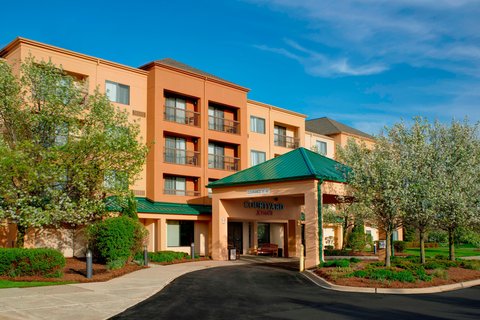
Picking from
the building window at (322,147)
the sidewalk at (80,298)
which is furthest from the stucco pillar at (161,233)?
the building window at (322,147)

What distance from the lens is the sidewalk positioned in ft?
43.9

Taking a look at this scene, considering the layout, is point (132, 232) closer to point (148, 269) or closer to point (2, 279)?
point (148, 269)

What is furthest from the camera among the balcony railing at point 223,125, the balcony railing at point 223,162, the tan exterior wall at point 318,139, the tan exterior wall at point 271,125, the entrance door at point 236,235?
the tan exterior wall at point 318,139

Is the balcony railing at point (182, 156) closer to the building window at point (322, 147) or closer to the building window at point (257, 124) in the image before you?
the building window at point (257, 124)

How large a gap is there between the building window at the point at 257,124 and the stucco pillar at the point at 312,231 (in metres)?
17.6

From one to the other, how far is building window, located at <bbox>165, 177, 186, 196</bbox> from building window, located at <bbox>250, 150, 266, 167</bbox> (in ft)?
26.9

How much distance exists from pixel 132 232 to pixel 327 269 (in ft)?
32.8

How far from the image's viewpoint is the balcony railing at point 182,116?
37375mm

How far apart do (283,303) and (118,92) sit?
2304 centimetres

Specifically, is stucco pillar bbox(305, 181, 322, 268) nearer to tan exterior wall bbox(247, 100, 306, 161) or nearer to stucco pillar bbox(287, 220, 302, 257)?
stucco pillar bbox(287, 220, 302, 257)

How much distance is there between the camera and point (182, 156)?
125ft

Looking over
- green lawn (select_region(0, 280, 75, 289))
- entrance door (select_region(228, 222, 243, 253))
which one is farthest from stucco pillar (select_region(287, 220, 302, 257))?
green lawn (select_region(0, 280, 75, 289))

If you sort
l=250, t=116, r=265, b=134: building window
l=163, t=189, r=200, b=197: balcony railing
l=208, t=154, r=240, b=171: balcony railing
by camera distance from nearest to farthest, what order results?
l=163, t=189, r=200, b=197: balcony railing
l=208, t=154, r=240, b=171: balcony railing
l=250, t=116, r=265, b=134: building window

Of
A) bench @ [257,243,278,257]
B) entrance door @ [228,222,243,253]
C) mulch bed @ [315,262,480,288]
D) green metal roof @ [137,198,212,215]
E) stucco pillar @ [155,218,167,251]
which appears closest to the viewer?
mulch bed @ [315,262,480,288]
